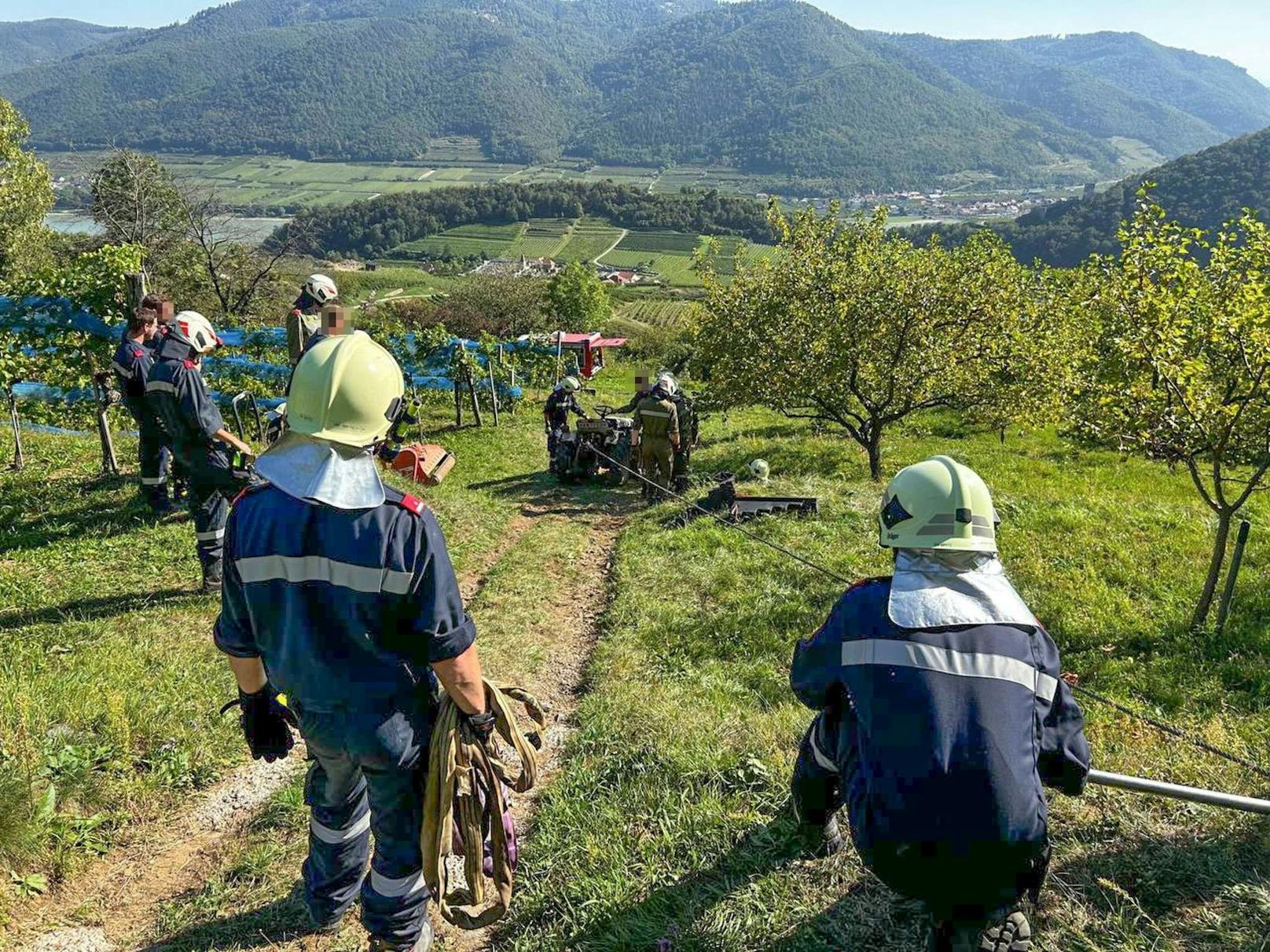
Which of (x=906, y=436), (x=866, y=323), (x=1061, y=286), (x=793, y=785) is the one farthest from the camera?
(x=906, y=436)

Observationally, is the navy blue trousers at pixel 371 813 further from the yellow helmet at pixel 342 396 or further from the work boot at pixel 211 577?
the work boot at pixel 211 577

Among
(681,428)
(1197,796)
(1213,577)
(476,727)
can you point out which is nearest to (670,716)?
(476,727)

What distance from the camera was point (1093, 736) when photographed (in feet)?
17.0

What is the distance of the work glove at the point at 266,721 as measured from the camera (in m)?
3.33

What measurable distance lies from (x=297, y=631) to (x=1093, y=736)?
5.18 meters

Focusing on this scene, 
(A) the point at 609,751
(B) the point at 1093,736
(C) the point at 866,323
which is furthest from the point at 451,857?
(C) the point at 866,323

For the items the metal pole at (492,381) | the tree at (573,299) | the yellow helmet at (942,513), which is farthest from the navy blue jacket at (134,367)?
the tree at (573,299)

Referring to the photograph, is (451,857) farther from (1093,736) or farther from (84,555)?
(84,555)

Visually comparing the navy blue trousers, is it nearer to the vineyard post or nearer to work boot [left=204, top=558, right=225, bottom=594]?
work boot [left=204, top=558, right=225, bottom=594]

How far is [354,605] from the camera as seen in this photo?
271cm

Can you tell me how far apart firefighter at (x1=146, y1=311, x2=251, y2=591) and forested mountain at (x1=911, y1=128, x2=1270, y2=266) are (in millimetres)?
94836

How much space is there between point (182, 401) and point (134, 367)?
1.77 m

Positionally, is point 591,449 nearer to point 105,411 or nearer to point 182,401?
point 105,411

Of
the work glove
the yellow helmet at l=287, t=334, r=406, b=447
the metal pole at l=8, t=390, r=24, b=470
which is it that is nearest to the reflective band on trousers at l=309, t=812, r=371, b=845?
the work glove
